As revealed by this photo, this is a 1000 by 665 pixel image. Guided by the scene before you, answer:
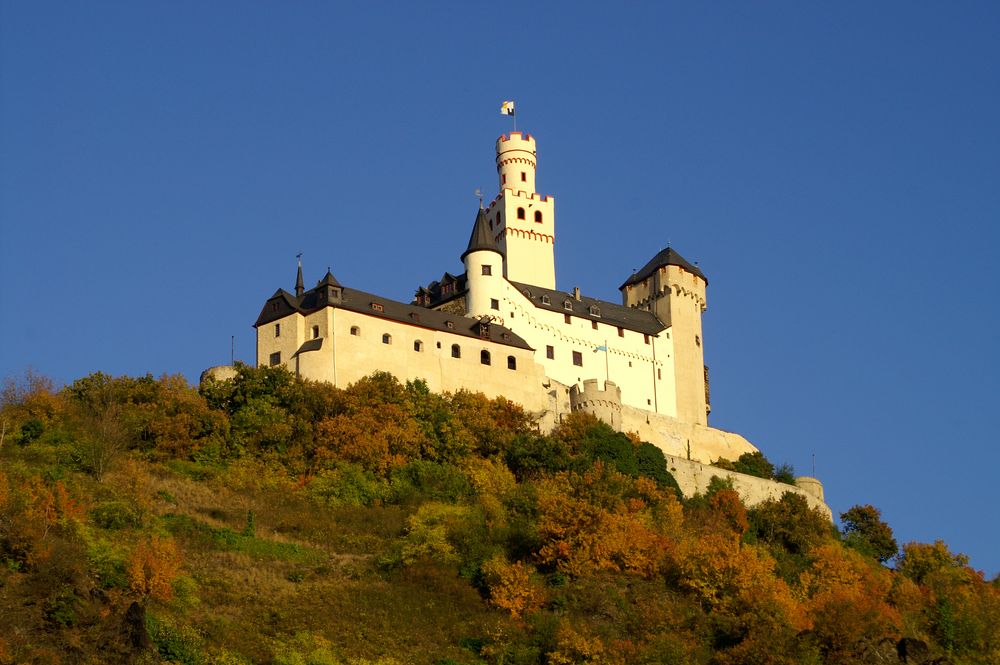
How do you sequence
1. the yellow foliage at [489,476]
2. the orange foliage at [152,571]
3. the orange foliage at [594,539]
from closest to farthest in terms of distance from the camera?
the orange foliage at [152,571], the orange foliage at [594,539], the yellow foliage at [489,476]

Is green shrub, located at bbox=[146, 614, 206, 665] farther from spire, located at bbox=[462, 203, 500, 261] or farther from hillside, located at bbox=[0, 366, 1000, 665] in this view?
spire, located at bbox=[462, 203, 500, 261]

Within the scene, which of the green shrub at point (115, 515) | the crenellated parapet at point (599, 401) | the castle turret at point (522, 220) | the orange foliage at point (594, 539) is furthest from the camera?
the castle turret at point (522, 220)

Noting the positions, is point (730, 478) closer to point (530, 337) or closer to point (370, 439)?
point (530, 337)

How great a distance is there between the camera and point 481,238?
313 feet

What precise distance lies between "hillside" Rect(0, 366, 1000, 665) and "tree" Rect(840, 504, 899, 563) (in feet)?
11.2

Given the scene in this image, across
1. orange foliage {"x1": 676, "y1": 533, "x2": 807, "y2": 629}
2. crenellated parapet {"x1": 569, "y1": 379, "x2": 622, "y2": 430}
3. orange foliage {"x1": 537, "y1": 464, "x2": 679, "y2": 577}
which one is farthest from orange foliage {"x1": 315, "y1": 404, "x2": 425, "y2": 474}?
orange foliage {"x1": 676, "y1": 533, "x2": 807, "y2": 629}

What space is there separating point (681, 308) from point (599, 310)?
628cm

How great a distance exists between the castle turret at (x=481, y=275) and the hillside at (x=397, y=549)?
30.8 feet

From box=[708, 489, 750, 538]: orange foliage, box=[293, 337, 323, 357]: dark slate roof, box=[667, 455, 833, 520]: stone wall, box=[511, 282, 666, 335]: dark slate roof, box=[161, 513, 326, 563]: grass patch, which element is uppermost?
box=[511, 282, 666, 335]: dark slate roof

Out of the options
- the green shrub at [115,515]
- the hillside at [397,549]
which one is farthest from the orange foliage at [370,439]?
the green shrub at [115,515]

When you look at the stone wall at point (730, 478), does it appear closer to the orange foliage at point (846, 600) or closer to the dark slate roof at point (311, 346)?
the orange foliage at point (846, 600)

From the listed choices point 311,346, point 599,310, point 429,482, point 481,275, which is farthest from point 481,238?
point 429,482

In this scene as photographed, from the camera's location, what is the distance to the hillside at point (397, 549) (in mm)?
57594

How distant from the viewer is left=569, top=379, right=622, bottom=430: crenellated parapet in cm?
8862
